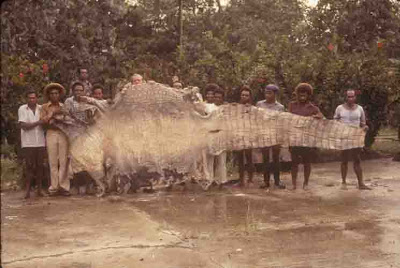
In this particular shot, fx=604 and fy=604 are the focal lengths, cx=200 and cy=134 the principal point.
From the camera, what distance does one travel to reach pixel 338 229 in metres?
6.41

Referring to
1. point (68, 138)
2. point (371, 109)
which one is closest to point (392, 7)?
point (371, 109)

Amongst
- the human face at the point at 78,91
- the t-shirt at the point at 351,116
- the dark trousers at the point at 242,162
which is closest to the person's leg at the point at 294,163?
the dark trousers at the point at 242,162

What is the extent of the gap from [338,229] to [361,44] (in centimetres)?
1257

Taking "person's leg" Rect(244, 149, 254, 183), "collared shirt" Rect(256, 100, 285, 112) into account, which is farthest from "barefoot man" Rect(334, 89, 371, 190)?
"person's leg" Rect(244, 149, 254, 183)

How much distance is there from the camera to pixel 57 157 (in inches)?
341

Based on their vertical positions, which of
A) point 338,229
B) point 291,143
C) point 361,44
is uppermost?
point 361,44

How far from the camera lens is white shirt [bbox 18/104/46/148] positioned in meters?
8.34

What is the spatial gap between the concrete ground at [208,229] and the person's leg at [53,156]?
29cm

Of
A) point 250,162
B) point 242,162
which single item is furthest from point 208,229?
point 250,162

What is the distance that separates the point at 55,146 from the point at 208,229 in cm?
313

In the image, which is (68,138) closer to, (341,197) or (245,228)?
(245,228)

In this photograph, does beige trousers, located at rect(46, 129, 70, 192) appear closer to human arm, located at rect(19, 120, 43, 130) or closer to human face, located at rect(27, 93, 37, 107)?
human arm, located at rect(19, 120, 43, 130)

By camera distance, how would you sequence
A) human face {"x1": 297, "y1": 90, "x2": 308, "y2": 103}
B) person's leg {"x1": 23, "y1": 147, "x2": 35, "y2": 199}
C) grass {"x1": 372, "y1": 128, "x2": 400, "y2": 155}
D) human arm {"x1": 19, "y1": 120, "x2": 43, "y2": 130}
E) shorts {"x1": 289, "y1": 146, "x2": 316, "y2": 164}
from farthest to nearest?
1. grass {"x1": 372, "y1": 128, "x2": 400, "y2": 155}
2. shorts {"x1": 289, "y1": 146, "x2": 316, "y2": 164}
3. human face {"x1": 297, "y1": 90, "x2": 308, "y2": 103}
4. person's leg {"x1": 23, "y1": 147, "x2": 35, "y2": 199}
5. human arm {"x1": 19, "y1": 120, "x2": 43, "y2": 130}

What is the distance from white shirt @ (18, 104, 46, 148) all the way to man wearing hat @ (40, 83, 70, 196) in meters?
0.10
